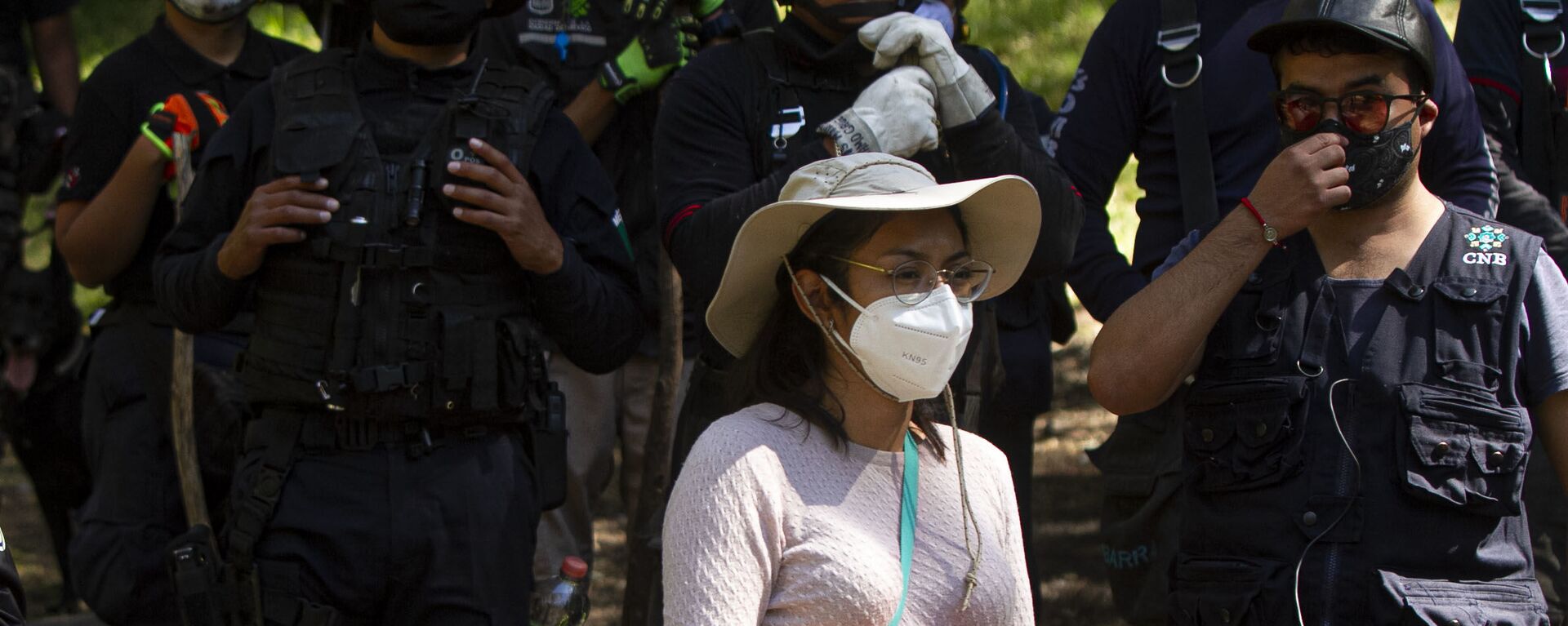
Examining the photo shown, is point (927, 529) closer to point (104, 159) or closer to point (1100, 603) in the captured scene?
point (104, 159)

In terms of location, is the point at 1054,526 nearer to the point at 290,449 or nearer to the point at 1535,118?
the point at 1535,118

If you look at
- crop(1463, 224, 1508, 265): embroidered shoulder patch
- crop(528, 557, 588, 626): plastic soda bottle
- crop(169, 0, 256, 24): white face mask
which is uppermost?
crop(169, 0, 256, 24): white face mask

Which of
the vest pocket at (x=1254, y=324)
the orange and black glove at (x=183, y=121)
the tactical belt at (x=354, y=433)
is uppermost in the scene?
the orange and black glove at (x=183, y=121)

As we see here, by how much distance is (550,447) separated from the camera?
4336 millimetres

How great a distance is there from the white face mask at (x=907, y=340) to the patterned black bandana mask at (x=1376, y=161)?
0.87 m

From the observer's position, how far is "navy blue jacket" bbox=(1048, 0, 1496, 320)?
4.32m

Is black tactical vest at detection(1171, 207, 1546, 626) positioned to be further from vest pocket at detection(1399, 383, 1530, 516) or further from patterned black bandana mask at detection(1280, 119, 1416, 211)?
patterned black bandana mask at detection(1280, 119, 1416, 211)

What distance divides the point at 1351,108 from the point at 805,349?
3.82 ft

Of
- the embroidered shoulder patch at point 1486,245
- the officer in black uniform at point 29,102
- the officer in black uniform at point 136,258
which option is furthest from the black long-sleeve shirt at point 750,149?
the officer in black uniform at point 29,102

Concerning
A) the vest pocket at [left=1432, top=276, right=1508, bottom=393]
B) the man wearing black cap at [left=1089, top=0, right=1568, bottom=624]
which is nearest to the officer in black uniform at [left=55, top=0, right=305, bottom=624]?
the man wearing black cap at [left=1089, top=0, right=1568, bottom=624]

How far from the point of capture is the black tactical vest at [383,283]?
13.1 feet

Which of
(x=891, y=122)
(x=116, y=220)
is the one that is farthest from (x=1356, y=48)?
(x=116, y=220)

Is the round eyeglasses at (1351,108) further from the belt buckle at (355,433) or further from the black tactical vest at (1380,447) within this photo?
the belt buckle at (355,433)

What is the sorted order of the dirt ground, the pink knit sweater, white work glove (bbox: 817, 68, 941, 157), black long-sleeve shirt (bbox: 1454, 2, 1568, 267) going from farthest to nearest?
the dirt ground → black long-sleeve shirt (bbox: 1454, 2, 1568, 267) → white work glove (bbox: 817, 68, 941, 157) → the pink knit sweater
